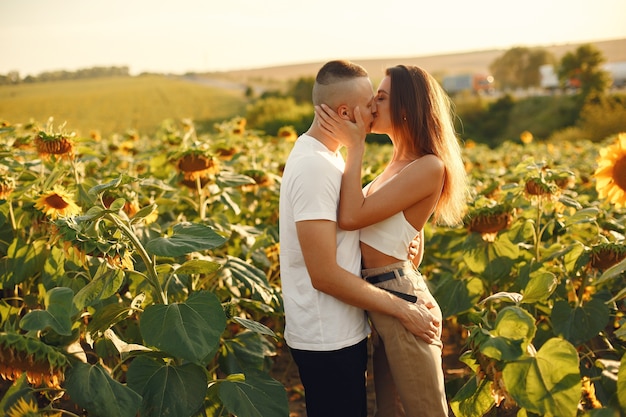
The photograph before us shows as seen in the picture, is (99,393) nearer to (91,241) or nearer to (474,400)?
(91,241)

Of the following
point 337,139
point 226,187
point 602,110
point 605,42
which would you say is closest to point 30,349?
point 337,139

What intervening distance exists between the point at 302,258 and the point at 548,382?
827mm

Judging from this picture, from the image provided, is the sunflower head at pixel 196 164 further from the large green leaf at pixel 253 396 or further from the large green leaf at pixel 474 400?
the large green leaf at pixel 474 400

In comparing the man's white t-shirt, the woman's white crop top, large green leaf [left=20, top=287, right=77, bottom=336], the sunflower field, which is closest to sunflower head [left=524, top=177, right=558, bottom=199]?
the sunflower field

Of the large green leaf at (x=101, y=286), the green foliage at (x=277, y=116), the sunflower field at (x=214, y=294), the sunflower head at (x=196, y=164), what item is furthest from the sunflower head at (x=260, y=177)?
the green foliage at (x=277, y=116)

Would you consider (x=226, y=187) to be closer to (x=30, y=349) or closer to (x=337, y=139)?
(x=337, y=139)

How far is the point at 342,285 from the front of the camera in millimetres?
1884

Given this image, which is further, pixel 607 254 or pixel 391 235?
pixel 607 254

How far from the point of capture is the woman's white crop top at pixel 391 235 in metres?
2.00

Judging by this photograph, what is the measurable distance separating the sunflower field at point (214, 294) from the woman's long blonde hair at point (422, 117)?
1.51 feet

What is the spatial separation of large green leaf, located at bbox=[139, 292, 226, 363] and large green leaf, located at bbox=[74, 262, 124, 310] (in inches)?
5.4

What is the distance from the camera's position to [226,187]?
10.5 feet

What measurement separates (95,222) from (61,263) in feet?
2.57

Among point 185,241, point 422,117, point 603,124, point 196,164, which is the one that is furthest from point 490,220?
point 603,124
